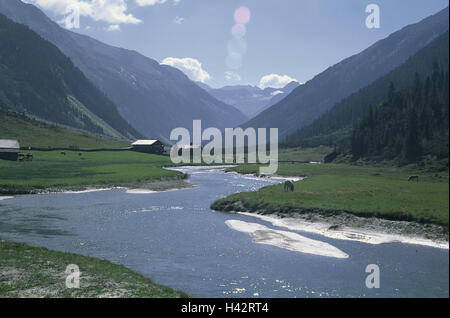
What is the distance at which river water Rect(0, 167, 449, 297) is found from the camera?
2475 centimetres

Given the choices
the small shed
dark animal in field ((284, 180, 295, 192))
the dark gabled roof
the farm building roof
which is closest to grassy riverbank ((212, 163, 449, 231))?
dark animal in field ((284, 180, 295, 192))

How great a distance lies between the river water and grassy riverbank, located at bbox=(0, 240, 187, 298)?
2.05 meters

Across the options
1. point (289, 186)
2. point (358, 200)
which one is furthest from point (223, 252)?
point (289, 186)

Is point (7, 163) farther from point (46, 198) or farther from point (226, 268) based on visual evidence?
point (226, 268)

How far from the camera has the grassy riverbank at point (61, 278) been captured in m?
24.0

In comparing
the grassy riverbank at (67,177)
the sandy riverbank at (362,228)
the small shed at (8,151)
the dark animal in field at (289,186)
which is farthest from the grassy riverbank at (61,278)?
the small shed at (8,151)

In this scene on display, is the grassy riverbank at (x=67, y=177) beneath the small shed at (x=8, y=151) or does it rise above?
beneath

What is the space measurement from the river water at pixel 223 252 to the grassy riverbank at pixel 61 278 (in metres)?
2.05

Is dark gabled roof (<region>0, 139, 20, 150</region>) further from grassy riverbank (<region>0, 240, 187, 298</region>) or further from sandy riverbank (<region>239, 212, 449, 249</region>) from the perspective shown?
sandy riverbank (<region>239, 212, 449, 249</region>)

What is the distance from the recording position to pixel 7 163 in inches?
4151

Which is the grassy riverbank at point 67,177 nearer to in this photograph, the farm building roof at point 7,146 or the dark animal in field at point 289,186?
the farm building roof at point 7,146

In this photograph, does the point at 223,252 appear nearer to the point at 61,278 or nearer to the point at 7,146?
the point at 61,278
